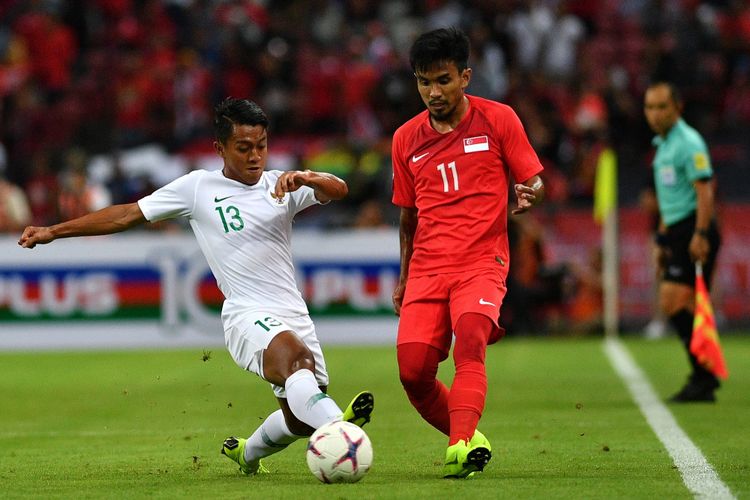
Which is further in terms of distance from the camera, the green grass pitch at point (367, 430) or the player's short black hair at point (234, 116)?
the player's short black hair at point (234, 116)

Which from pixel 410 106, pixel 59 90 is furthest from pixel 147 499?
pixel 59 90

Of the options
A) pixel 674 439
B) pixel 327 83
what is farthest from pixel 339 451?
pixel 327 83

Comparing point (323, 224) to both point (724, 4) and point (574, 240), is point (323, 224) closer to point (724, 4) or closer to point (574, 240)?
point (574, 240)

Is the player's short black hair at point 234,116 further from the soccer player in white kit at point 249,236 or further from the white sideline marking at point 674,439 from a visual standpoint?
the white sideline marking at point 674,439

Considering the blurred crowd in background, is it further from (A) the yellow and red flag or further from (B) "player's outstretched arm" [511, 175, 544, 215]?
(B) "player's outstretched arm" [511, 175, 544, 215]

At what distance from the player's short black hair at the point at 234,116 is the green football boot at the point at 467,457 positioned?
186 centimetres

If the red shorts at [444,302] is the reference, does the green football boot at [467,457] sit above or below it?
below

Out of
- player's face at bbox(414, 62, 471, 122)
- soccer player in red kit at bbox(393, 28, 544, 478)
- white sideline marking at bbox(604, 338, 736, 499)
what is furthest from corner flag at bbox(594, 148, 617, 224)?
player's face at bbox(414, 62, 471, 122)

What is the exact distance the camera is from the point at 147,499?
6.19 m

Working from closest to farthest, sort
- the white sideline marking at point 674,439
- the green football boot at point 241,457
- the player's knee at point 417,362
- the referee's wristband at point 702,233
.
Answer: the white sideline marking at point 674,439, the player's knee at point 417,362, the green football boot at point 241,457, the referee's wristband at point 702,233

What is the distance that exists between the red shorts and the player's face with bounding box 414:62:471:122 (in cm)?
83

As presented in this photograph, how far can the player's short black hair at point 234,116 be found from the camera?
22.8 feet

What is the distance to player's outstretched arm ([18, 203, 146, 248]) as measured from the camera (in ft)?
22.2

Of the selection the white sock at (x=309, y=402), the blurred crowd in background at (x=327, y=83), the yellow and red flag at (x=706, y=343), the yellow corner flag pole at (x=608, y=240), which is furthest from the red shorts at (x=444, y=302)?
the yellow corner flag pole at (x=608, y=240)
